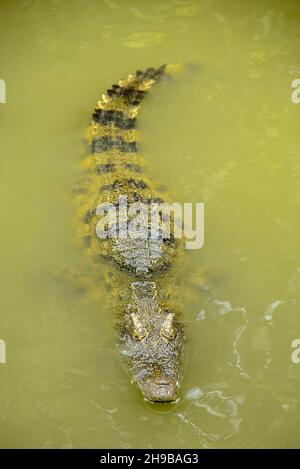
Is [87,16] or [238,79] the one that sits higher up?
[87,16]

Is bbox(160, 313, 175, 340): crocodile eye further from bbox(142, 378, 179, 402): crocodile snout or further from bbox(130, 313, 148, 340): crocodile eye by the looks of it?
bbox(142, 378, 179, 402): crocodile snout

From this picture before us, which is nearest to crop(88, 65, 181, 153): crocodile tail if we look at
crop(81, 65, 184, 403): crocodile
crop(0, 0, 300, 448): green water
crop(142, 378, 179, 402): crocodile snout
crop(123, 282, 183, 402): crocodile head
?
crop(81, 65, 184, 403): crocodile

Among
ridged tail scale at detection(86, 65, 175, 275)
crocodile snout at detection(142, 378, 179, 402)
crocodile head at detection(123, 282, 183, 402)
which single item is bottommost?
crocodile snout at detection(142, 378, 179, 402)

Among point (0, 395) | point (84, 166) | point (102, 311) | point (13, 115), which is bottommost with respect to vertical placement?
point (0, 395)

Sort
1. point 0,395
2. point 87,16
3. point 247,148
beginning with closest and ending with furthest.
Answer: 1. point 0,395
2. point 247,148
3. point 87,16

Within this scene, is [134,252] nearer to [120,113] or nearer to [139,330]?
[139,330]

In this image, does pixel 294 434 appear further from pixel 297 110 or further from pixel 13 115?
pixel 13 115

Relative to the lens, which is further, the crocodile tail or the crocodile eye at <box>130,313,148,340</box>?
the crocodile tail


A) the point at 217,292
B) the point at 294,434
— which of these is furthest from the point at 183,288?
the point at 294,434
